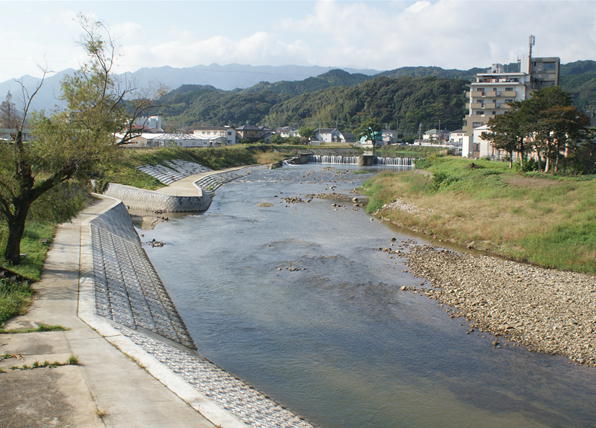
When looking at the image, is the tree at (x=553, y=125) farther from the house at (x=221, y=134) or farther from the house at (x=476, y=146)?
the house at (x=221, y=134)

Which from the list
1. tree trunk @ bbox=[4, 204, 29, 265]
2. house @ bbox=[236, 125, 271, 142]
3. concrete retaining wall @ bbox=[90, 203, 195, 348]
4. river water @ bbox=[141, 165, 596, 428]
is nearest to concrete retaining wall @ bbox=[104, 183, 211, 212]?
river water @ bbox=[141, 165, 596, 428]

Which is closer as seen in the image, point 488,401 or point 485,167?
point 488,401

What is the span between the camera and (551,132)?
1523 inches

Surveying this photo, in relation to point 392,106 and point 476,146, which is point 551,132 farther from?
point 392,106

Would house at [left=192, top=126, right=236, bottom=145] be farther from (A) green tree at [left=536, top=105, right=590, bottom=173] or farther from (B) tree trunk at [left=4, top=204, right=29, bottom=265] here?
(B) tree trunk at [left=4, top=204, right=29, bottom=265]

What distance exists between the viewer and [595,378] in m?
12.7

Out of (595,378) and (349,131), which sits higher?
(349,131)

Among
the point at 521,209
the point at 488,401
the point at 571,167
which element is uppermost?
the point at 571,167

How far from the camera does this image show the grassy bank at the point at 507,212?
934 inches

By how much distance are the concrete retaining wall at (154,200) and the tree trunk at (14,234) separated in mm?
20763

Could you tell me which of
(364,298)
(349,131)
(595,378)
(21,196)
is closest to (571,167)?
(364,298)

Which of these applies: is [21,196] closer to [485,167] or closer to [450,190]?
[450,190]

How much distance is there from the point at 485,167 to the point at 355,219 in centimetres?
1581

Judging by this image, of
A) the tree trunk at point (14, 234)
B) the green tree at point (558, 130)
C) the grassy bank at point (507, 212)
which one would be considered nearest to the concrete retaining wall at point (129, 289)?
the tree trunk at point (14, 234)
